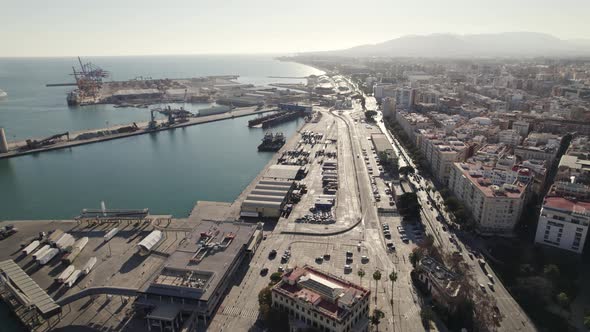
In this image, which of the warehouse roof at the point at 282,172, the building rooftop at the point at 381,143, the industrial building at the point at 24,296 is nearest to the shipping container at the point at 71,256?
the industrial building at the point at 24,296

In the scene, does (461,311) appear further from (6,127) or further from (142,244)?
(6,127)

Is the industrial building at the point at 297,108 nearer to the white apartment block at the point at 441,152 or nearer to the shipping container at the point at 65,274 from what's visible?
the white apartment block at the point at 441,152

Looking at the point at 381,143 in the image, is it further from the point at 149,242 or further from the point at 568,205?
the point at 149,242

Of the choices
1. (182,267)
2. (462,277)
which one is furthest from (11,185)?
(462,277)

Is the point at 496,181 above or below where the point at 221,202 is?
above

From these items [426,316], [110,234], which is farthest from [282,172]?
[426,316]

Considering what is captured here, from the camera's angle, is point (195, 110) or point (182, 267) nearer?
point (182, 267)
